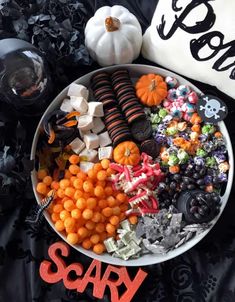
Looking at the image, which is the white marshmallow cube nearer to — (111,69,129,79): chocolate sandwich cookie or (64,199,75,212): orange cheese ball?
(64,199,75,212): orange cheese ball

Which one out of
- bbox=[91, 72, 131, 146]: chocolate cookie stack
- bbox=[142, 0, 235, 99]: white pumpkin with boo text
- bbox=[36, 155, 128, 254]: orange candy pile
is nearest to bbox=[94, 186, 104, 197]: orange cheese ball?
bbox=[36, 155, 128, 254]: orange candy pile

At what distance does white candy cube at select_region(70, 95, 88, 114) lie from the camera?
94 cm

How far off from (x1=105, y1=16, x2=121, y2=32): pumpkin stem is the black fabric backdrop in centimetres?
27

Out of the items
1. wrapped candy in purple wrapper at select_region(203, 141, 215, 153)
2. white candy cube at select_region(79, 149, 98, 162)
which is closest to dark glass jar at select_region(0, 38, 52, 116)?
white candy cube at select_region(79, 149, 98, 162)

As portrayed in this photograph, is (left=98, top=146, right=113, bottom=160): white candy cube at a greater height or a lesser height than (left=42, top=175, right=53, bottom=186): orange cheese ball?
greater

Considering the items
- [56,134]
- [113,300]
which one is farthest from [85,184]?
[113,300]

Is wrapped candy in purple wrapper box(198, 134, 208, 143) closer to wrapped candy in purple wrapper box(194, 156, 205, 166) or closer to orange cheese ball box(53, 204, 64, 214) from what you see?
wrapped candy in purple wrapper box(194, 156, 205, 166)

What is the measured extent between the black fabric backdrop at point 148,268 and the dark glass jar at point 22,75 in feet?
0.25

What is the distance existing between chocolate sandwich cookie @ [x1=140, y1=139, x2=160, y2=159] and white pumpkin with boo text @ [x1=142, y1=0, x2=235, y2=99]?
172 mm

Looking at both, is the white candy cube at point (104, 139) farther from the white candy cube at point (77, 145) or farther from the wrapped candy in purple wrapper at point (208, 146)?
the wrapped candy in purple wrapper at point (208, 146)

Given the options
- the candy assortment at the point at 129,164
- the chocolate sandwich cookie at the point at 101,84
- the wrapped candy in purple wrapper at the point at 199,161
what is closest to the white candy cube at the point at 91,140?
the candy assortment at the point at 129,164

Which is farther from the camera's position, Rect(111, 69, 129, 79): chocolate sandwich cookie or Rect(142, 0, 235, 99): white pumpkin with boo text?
Rect(111, 69, 129, 79): chocolate sandwich cookie

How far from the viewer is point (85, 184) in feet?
2.94

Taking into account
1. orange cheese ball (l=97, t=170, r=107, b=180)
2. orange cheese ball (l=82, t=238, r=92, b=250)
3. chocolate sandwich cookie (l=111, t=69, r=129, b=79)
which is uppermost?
chocolate sandwich cookie (l=111, t=69, r=129, b=79)
